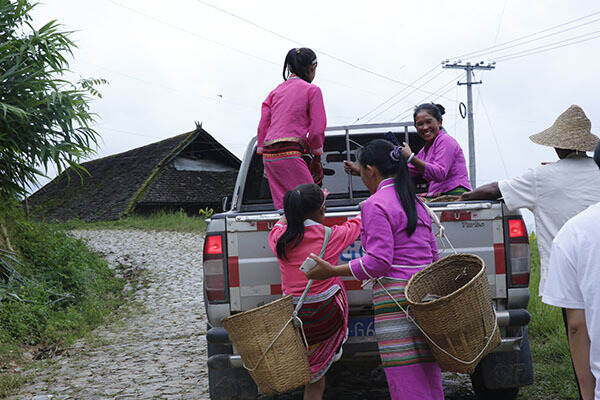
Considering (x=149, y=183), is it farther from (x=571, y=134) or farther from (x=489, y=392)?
(x=571, y=134)

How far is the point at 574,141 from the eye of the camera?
10.9 ft

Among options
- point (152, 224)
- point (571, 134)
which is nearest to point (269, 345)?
point (571, 134)

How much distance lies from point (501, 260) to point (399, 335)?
3.81 feet

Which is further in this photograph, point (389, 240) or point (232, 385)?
point (232, 385)

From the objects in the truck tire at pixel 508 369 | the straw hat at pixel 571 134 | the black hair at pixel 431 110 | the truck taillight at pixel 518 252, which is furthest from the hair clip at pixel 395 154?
the black hair at pixel 431 110

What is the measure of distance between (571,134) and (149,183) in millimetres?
28136

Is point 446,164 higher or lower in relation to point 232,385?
higher

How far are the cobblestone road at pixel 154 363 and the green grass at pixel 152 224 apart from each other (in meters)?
10.2

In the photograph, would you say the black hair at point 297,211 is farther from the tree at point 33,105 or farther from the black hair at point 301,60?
the tree at point 33,105

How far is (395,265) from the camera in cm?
294

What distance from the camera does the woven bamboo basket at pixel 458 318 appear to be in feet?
8.76

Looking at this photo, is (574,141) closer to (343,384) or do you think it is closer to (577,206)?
(577,206)

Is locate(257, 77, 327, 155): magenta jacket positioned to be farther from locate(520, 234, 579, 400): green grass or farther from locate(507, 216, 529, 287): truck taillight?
locate(520, 234, 579, 400): green grass

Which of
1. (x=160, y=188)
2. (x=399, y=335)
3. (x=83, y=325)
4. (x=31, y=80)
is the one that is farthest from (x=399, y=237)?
(x=160, y=188)
